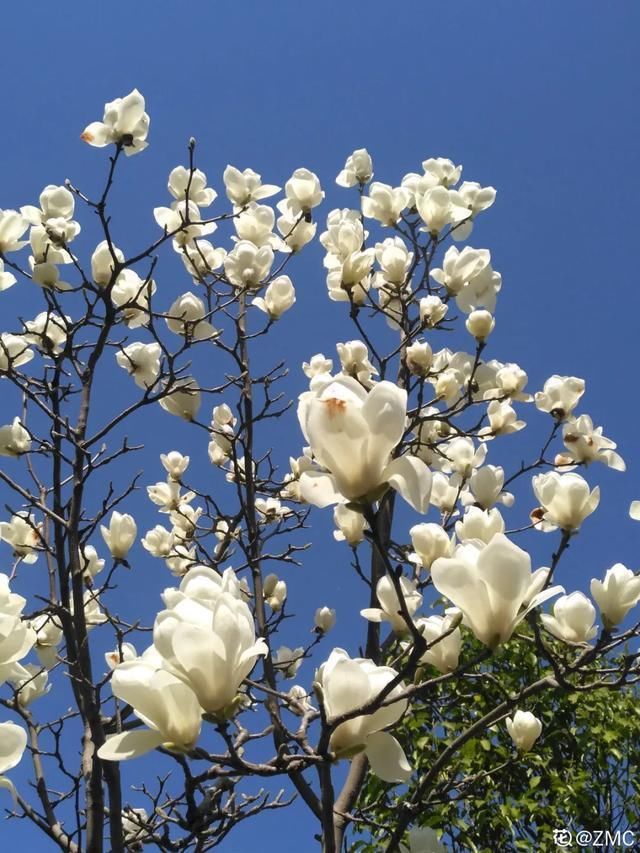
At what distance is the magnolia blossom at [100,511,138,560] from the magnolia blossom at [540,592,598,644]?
150cm

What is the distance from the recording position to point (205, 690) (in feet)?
3.20

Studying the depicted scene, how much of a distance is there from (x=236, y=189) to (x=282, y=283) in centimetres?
47

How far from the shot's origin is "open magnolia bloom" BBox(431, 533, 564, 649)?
1081 millimetres

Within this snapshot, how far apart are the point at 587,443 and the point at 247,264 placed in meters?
1.28

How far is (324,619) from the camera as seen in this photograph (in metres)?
3.21

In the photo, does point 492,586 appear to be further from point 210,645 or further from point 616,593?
point 616,593

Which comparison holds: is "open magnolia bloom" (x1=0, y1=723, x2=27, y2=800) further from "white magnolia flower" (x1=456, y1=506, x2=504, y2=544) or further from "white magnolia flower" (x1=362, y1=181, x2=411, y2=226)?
"white magnolia flower" (x1=362, y1=181, x2=411, y2=226)

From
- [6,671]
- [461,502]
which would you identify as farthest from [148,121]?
[6,671]

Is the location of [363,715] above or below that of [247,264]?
below

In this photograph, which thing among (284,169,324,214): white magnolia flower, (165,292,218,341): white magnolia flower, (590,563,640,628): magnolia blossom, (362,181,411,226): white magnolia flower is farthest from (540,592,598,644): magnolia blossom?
(284,169,324,214): white magnolia flower

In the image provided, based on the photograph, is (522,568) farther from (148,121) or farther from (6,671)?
(148,121)

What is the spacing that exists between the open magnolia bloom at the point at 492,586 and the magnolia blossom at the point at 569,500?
61cm

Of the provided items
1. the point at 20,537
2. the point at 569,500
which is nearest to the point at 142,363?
the point at 20,537

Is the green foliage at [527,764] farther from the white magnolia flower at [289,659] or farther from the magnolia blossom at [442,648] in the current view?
the magnolia blossom at [442,648]
